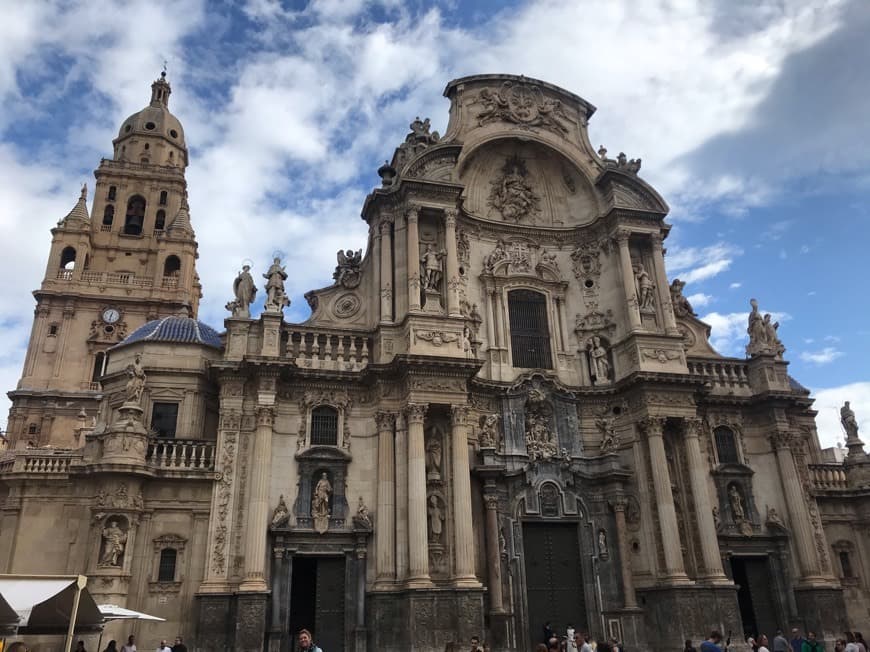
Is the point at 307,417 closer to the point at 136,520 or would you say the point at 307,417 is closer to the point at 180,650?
the point at 136,520

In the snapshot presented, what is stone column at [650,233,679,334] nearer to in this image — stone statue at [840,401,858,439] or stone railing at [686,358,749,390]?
stone railing at [686,358,749,390]

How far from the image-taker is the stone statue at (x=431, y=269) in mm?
24406

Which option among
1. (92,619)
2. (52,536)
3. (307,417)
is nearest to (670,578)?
(307,417)

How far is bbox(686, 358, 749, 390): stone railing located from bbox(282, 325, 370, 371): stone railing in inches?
490

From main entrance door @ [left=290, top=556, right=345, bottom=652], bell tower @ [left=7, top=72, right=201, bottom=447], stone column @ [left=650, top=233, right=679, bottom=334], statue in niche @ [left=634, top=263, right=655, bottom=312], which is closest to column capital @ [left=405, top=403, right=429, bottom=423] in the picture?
main entrance door @ [left=290, top=556, right=345, bottom=652]

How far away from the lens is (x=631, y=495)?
2400 cm

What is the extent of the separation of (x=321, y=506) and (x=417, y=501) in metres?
2.99

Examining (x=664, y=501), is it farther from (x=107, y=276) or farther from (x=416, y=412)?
(x=107, y=276)

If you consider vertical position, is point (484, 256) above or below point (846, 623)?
above

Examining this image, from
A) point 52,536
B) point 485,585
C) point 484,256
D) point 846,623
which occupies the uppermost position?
point 484,256

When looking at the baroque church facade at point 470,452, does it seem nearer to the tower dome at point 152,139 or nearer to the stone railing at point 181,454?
the stone railing at point 181,454

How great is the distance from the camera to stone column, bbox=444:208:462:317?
24.1 m

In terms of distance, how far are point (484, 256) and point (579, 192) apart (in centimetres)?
540

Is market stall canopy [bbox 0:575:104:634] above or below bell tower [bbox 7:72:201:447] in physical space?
below
